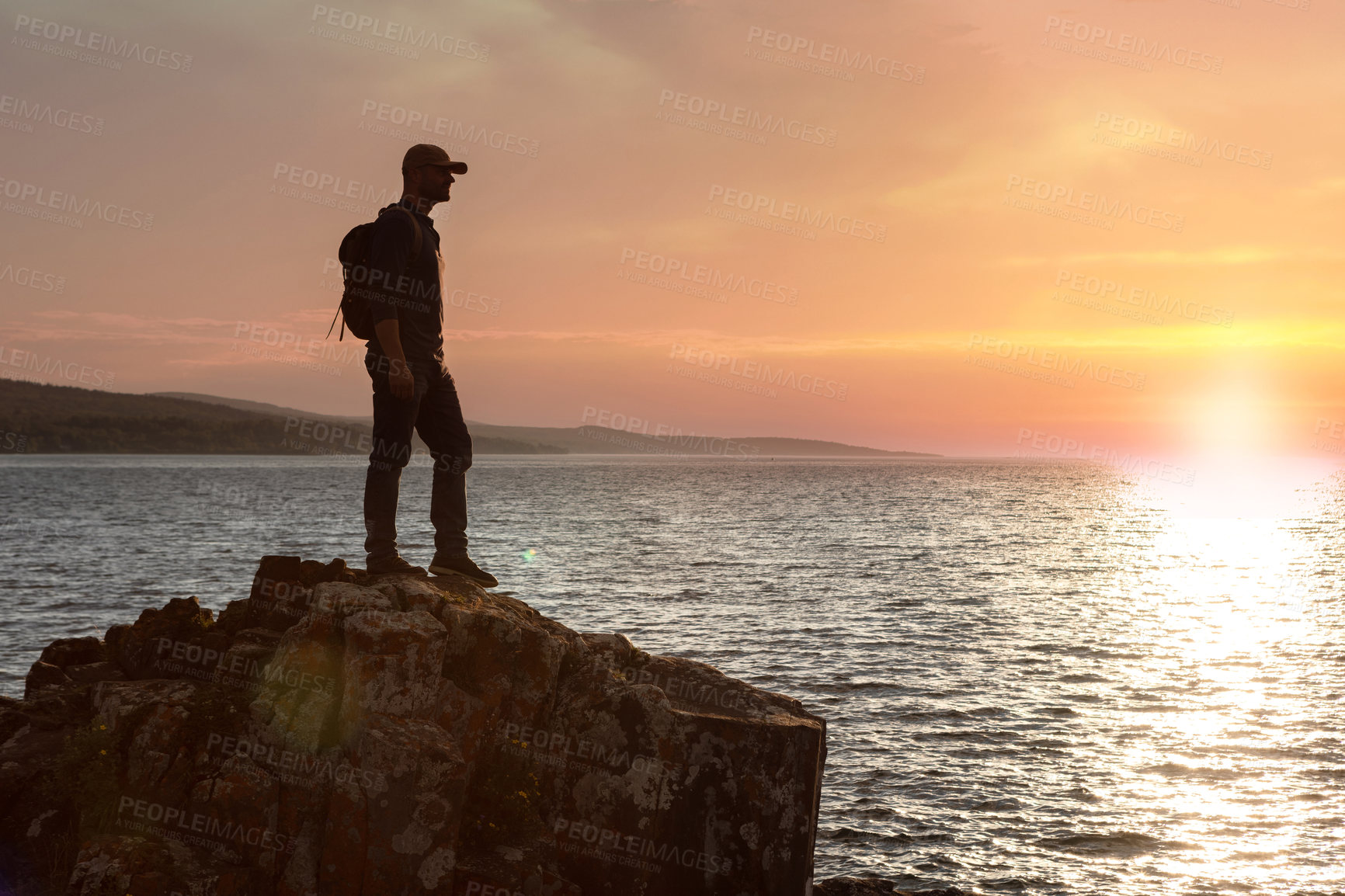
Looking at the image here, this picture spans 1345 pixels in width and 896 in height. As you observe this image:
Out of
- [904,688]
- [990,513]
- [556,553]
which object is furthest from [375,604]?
[990,513]

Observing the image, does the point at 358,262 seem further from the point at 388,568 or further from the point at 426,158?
the point at 388,568

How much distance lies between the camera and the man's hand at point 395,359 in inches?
336

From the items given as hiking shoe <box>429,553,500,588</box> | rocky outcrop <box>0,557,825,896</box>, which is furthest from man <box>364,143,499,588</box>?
rocky outcrop <box>0,557,825,896</box>

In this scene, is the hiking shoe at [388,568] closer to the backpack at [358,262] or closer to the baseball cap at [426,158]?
the backpack at [358,262]

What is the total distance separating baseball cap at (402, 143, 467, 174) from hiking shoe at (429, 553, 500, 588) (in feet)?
13.2

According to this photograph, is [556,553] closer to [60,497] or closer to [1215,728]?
[1215,728]

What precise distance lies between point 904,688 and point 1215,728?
25.1ft

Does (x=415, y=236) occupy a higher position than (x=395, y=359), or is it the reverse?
(x=415, y=236)

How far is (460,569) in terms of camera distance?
32.4 ft

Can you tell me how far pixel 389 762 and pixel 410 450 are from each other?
2.94m

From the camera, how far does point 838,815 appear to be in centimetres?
1688

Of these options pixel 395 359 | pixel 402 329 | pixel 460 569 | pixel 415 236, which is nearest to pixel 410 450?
pixel 395 359

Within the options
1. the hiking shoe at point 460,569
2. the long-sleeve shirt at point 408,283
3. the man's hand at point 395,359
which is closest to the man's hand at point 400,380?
the man's hand at point 395,359

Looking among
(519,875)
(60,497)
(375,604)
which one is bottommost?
(60,497)
